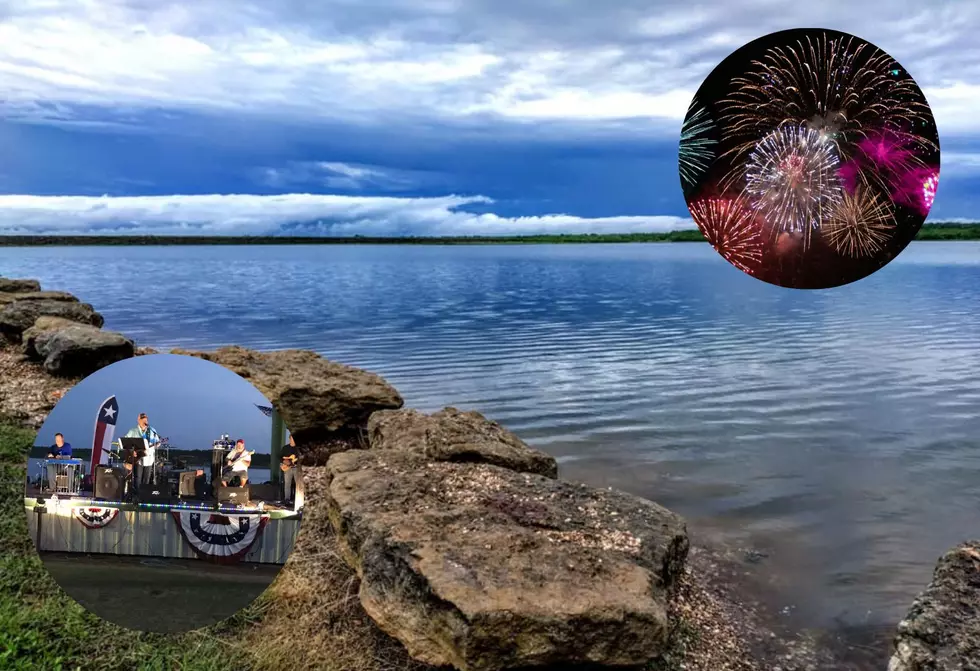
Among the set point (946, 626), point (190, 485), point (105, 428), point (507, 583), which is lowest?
point (946, 626)

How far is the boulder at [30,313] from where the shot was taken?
12859mm

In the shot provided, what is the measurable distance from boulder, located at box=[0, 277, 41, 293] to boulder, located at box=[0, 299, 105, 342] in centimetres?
430

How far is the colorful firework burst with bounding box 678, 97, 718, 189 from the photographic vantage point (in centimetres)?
302

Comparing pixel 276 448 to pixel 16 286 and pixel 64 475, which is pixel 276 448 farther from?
pixel 16 286

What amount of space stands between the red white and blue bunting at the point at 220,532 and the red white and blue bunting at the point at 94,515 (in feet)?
1.04

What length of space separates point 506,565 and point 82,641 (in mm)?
2603

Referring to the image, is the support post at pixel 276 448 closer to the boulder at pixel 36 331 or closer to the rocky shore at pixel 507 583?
the rocky shore at pixel 507 583

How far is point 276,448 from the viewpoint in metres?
3.41

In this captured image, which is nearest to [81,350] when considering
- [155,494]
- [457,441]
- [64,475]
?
[457,441]

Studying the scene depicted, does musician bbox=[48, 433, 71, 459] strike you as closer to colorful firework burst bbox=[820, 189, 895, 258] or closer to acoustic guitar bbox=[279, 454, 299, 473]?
acoustic guitar bbox=[279, 454, 299, 473]

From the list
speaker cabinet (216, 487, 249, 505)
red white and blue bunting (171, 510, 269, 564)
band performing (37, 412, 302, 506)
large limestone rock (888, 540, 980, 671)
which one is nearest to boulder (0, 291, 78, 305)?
band performing (37, 412, 302, 506)

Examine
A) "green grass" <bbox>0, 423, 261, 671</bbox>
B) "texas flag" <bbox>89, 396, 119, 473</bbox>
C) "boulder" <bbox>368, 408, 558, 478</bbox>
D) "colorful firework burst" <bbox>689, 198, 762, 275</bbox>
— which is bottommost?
"green grass" <bbox>0, 423, 261, 671</bbox>

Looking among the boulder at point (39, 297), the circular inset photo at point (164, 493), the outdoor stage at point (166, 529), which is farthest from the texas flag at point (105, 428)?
the boulder at point (39, 297)

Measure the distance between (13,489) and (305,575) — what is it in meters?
3.16
